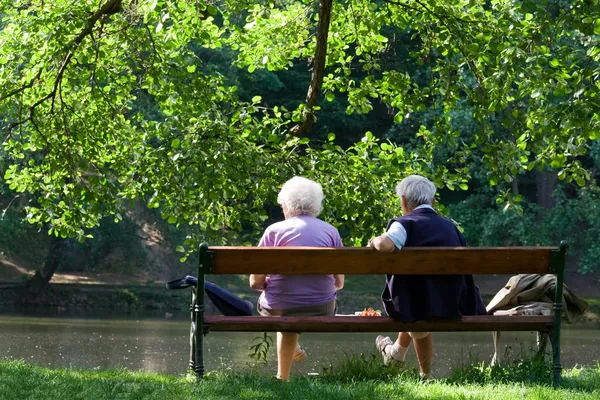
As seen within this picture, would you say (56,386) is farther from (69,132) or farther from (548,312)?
(69,132)

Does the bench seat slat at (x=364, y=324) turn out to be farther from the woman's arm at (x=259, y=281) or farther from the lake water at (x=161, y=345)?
the lake water at (x=161, y=345)

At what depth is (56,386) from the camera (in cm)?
661

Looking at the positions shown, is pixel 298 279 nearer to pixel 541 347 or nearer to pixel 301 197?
pixel 301 197

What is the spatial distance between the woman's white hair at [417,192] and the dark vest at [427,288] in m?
0.07

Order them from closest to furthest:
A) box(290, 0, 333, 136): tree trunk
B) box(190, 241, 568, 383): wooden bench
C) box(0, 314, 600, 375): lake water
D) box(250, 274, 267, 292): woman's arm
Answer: box(190, 241, 568, 383): wooden bench < box(250, 274, 267, 292): woman's arm < box(290, 0, 333, 136): tree trunk < box(0, 314, 600, 375): lake water

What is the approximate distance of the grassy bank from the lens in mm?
5986

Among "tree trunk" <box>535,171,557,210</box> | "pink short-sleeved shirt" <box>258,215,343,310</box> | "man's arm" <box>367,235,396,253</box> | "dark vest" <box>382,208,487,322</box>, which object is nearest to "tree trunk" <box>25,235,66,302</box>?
"tree trunk" <box>535,171,557,210</box>

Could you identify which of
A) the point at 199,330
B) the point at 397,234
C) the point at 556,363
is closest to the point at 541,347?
the point at 556,363

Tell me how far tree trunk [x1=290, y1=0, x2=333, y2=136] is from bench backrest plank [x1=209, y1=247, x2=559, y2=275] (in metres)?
4.90

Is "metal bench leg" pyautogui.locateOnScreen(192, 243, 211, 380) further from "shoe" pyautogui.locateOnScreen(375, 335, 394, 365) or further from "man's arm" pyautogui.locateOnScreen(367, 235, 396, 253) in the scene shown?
"shoe" pyautogui.locateOnScreen(375, 335, 394, 365)

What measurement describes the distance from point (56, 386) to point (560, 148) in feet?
17.4

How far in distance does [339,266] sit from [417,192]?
818 mm

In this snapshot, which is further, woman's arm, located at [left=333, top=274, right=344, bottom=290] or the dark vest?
woman's arm, located at [left=333, top=274, right=344, bottom=290]

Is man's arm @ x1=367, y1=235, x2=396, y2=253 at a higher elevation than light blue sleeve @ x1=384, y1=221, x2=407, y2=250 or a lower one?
lower
